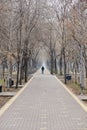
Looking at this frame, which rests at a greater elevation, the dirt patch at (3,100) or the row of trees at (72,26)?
the row of trees at (72,26)

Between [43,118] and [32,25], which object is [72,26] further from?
[43,118]

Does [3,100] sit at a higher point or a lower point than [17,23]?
lower

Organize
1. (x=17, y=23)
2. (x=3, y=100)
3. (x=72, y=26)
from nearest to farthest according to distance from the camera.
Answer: (x=3, y=100) < (x=72, y=26) < (x=17, y=23)

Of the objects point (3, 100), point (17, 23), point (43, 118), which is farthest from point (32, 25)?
point (43, 118)

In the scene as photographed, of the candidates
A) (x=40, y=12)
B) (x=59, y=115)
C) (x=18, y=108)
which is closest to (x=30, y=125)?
(x=59, y=115)

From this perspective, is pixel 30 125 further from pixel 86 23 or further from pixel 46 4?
pixel 46 4

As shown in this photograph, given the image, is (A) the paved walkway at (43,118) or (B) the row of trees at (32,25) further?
(B) the row of trees at (32,25)

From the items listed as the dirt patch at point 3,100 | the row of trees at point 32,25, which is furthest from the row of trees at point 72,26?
the dirt patch at point 3,100

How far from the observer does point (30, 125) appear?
12.1m

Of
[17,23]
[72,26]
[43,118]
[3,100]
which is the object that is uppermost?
[17,23]

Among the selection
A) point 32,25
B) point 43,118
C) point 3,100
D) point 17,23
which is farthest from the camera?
point 32,25

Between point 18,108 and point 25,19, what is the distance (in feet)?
70.4

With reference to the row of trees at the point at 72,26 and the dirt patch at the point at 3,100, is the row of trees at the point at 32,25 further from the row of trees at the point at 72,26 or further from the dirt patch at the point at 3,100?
the dirt patch at the point at 3,100

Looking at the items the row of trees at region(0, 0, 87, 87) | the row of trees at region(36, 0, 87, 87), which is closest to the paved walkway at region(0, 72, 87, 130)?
the row of trees at region(36, 0, 87, 87)
